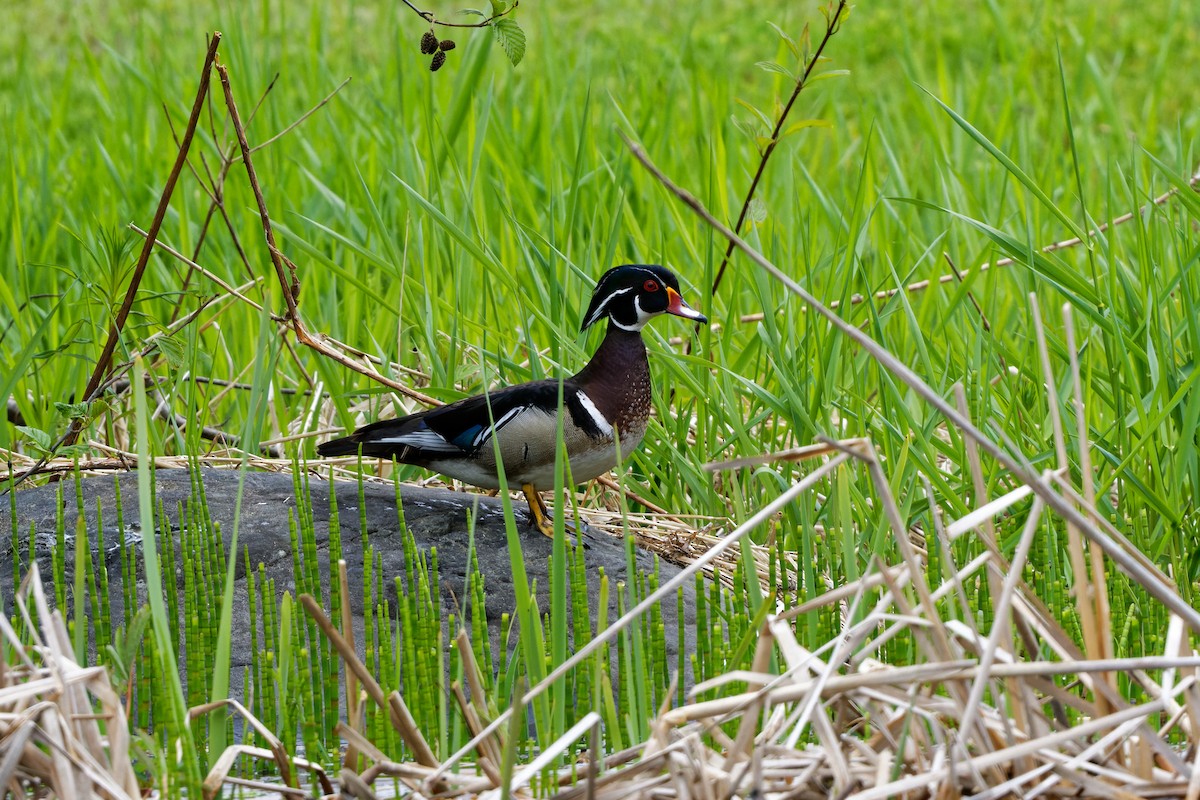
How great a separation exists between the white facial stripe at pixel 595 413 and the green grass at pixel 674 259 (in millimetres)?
331

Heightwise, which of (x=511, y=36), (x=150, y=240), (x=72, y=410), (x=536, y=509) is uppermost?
(x=511, y=36)

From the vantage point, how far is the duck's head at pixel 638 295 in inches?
137

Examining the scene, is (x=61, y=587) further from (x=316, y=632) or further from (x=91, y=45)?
(x=91, y=45)

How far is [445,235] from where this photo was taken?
4551 millimetres

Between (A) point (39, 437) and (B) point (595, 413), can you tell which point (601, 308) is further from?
(A) point (39, 437)

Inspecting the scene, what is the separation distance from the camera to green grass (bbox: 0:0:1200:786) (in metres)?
3.41

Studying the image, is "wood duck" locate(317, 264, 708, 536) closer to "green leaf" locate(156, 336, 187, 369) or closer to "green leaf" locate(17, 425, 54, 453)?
"green leaf" locate(156, 336, 187, 369)

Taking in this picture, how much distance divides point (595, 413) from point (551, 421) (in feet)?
0.35

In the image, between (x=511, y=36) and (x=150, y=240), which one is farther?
(x=150, y=240)

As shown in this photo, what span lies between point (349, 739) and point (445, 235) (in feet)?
9.02

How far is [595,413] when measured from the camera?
3.36 metres

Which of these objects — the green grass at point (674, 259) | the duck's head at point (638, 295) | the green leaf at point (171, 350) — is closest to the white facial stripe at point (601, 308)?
the duck's head at point (638, 295)

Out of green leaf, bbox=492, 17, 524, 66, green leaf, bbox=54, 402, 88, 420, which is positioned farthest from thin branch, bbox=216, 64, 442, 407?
green leaf, bbox=492, 17, 524, 66

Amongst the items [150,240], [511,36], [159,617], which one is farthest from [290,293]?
[159,617]
